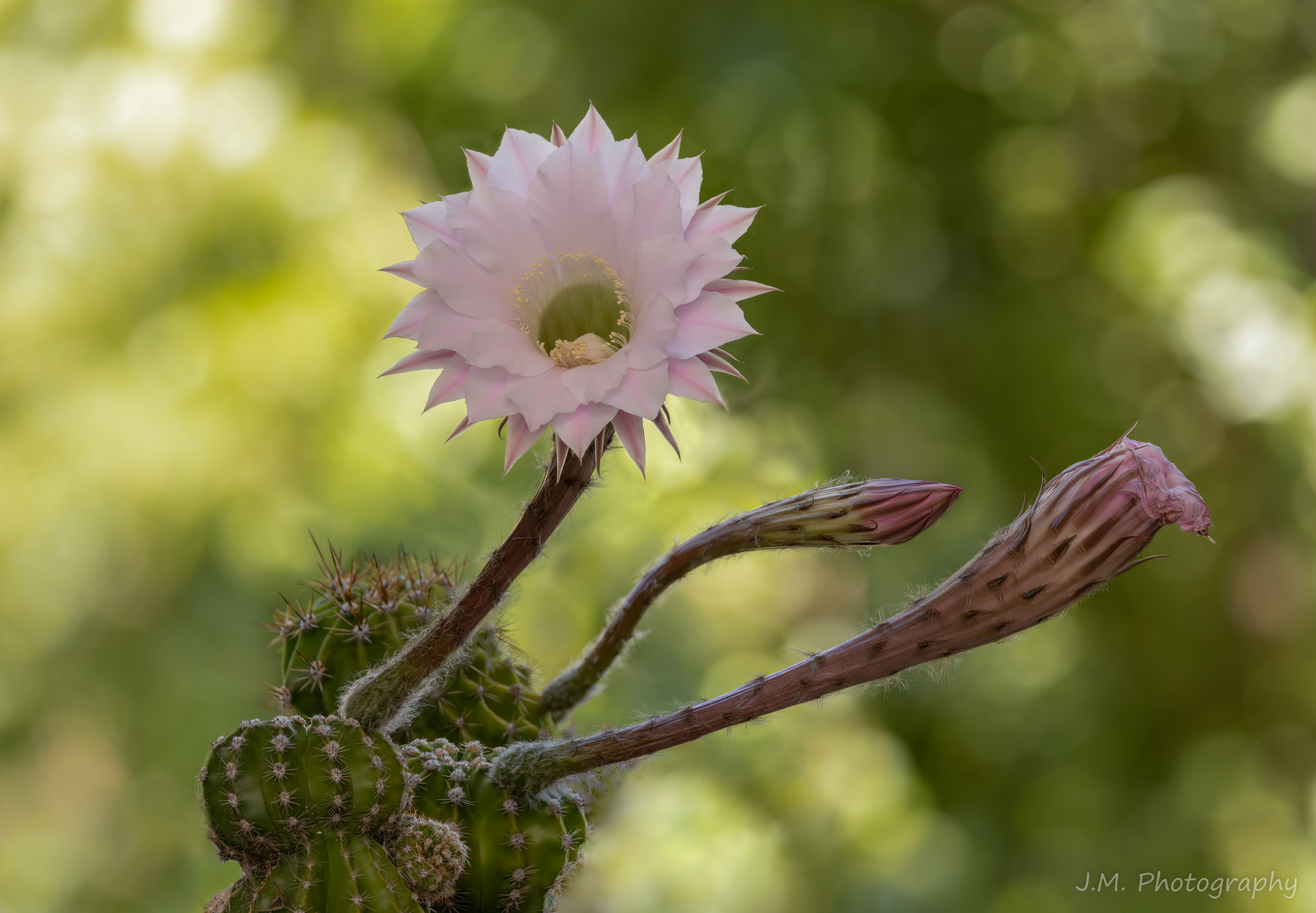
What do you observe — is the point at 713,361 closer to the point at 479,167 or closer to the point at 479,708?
the point at 479,167

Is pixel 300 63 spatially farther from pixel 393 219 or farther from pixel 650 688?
pixel 650 688

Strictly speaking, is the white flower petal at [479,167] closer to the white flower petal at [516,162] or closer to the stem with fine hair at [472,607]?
the white flower petal at [516,162]

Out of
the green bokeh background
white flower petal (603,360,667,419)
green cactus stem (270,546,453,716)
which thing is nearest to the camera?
white flower petal (603,360,667,419)

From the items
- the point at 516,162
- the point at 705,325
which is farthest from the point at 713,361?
the point at 516,162

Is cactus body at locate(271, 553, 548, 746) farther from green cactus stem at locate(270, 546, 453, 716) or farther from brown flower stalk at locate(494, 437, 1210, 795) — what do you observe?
brown flower stalk at locate(494, 437, 1210, 795)

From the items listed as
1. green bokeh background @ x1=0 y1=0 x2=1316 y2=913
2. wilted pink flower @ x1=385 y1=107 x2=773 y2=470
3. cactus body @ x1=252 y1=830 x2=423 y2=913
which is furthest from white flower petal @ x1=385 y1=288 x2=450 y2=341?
green bokeh background @ x1=0 y1=0 x2=1316 y2=913

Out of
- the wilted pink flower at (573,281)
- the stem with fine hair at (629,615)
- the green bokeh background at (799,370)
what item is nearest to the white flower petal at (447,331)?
the wilted pink flower at (573,281)
